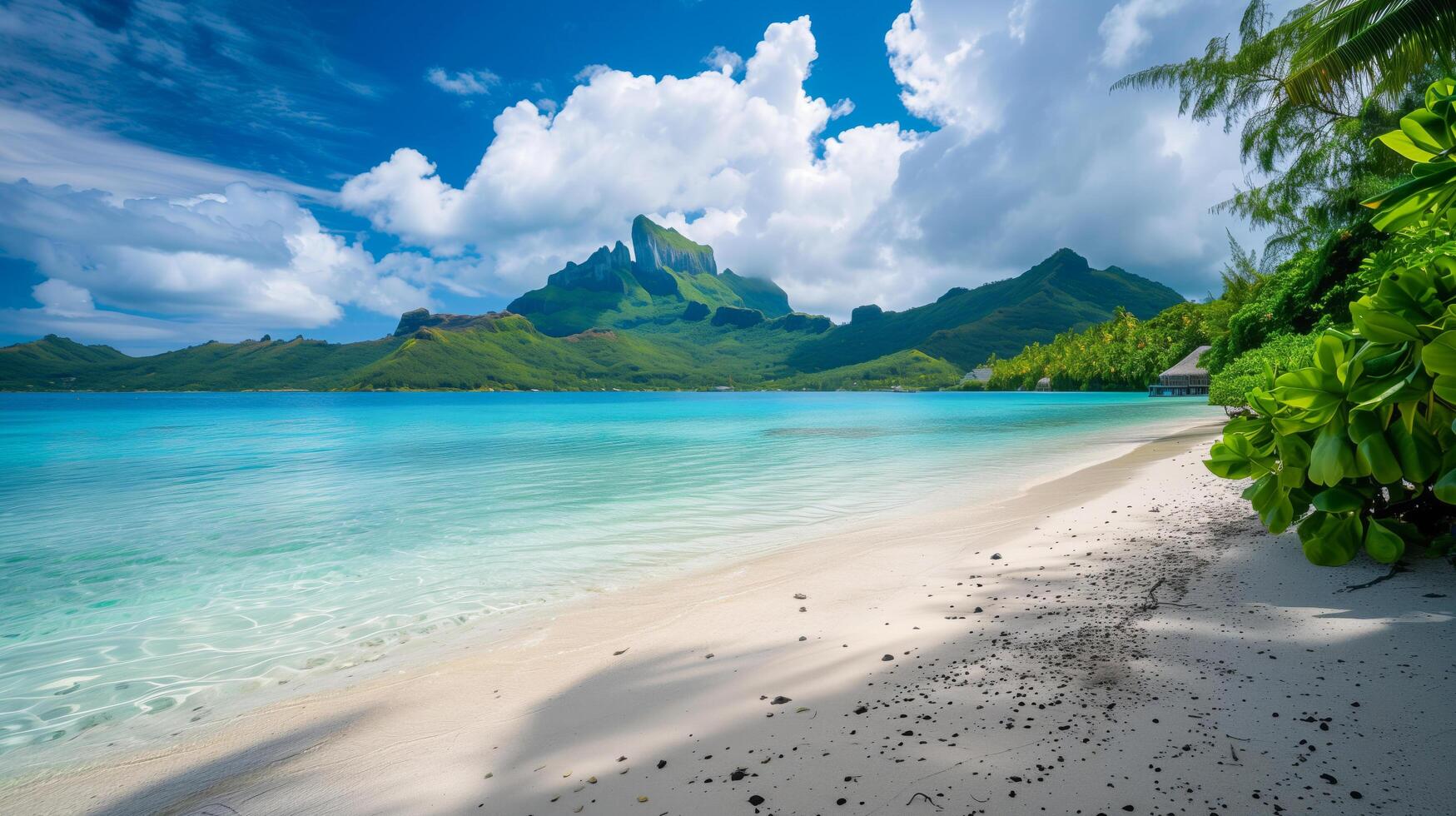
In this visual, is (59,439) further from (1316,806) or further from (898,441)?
(1316,806)

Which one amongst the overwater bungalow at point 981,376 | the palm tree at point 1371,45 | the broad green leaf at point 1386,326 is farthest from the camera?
the overwater bungalow at point 981,376

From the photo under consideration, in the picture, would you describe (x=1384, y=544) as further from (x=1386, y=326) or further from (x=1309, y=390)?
(x=1386, y=326)

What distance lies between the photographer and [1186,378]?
217ft

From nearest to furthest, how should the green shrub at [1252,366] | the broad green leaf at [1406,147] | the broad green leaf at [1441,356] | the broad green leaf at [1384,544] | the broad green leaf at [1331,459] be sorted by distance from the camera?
the broad green leaf at [1441,356]
the broad green leaf at [1406,147]
the broad green leaf at [1331,459]
the broad green leaf at [1384,544]
the green shrub at [1252,366]

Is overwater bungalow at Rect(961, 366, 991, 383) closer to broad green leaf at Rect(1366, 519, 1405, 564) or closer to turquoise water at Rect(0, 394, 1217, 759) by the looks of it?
turquoise water at Rect(0, 394, 1217, 759)

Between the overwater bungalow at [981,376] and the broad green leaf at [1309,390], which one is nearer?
the broad green leaf at [1309,390]

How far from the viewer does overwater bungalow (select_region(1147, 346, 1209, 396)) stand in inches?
2522

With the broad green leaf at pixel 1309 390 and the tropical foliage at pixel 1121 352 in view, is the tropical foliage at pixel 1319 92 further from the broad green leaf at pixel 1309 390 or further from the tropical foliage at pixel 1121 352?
the tropical foliage at pixel 1121 352

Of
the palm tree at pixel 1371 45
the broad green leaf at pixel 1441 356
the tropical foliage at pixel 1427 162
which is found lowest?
the broad green leaf at pixel 1441 356

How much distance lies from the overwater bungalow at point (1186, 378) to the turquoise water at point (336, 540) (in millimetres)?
53252

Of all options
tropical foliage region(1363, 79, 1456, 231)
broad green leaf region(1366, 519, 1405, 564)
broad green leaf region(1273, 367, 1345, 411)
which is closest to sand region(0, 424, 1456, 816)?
broad green leaf region(1366, 519, 1405, 564)

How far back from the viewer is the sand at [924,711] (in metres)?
2.03

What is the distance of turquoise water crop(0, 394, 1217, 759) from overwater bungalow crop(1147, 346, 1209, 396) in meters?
53.3

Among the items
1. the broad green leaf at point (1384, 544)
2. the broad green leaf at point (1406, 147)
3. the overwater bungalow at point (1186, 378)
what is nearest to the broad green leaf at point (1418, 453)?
the broad green leaf at point (1384, 544)
